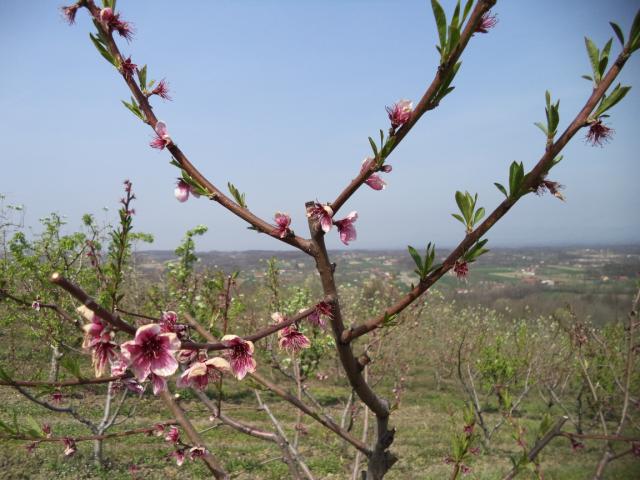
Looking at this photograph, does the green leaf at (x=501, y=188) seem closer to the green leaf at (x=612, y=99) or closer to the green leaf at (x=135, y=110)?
the green leaf at (x=612, y=99)

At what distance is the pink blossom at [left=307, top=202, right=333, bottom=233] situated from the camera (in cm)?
94

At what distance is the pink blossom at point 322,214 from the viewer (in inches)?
37.0

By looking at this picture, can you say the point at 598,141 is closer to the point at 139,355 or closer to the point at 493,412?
the point at 139,355

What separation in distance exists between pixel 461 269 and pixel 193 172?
2.41ft

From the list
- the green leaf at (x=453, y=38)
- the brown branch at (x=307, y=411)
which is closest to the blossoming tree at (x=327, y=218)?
the green leaf at (x=453, y=38)

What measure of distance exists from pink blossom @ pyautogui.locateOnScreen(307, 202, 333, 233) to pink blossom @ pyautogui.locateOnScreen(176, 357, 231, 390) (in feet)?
1.34

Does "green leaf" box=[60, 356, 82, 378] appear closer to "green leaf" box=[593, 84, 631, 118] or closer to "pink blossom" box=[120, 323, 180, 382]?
"pink blossom" box=[120, 323, 180, 382]

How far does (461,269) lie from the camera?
3.30 feet

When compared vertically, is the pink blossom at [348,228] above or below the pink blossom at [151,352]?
above

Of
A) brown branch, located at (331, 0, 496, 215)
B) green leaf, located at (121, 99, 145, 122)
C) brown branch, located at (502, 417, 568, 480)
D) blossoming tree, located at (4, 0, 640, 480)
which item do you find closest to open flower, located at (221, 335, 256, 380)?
blossoming tree, located at (4, 0, 640, 480)

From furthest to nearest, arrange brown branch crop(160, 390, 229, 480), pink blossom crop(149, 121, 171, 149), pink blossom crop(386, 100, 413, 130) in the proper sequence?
brown branch crop(160, 390, 229, 480) < pink blossom crop(149, 121, 171, 149) < pink blossom crop(386, 100, 413, 130)

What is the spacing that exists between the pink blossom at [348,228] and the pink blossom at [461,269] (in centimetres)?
30

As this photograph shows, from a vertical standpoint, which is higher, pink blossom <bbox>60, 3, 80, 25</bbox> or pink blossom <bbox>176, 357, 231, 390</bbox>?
pink blossom <bbox>60, 3, 80, 25</bbox>

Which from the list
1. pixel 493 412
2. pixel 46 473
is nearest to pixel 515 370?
pixel 493 412
